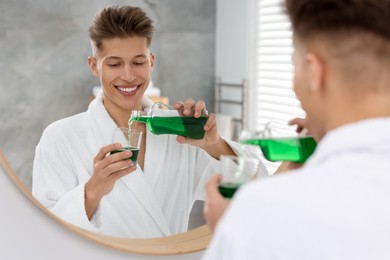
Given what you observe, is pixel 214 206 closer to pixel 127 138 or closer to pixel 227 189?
pixel 227 189

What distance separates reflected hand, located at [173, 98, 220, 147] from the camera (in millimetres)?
1174

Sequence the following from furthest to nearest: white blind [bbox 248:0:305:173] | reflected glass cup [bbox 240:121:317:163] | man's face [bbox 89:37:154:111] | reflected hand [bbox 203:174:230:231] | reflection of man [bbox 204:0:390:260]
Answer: white blind [bbox 248:0:305:173], man's face [bbox 89:37:154:111], reflected glass cup [bbox 240:121:317:163], reflected hand [bbox 203:174:230:231], reflection of man [bbox 204:0:390:260]

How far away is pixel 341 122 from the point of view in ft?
2.43

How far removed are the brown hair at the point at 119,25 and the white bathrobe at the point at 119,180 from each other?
109mm

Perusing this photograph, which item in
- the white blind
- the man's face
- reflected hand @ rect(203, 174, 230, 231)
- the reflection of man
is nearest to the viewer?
the reflection of man

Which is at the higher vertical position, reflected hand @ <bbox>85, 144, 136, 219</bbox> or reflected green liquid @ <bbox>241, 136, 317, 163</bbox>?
reflected green liquid @ <bbox>241, 136, 317, 163</bbox>

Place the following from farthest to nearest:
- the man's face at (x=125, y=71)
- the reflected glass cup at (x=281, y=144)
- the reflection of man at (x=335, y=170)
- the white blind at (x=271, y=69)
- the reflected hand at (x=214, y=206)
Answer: the white blind at (x=271, y=69)
the man's face at (x=125, y=71)
the reflected glass cup at (x=281, y=144)
the reflected hand at (x=214, y=206)
the reflection of man at (x=335, y=170)

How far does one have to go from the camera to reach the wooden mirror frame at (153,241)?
42.8 inches

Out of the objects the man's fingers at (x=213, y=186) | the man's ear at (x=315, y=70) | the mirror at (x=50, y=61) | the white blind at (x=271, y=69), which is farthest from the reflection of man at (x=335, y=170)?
the white blind at (x=271, y=69)

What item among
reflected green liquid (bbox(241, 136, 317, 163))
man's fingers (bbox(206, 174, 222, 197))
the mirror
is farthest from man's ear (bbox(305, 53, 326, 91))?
the mirror

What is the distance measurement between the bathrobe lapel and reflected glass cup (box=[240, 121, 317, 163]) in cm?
22

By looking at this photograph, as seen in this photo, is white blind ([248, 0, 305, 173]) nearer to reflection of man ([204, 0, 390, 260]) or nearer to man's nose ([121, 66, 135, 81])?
man's nose ([121, 66, 135, 81])

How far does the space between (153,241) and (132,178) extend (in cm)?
13

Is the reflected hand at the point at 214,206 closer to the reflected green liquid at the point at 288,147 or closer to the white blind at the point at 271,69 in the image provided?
the reflected green liquid at the point at 288,147
